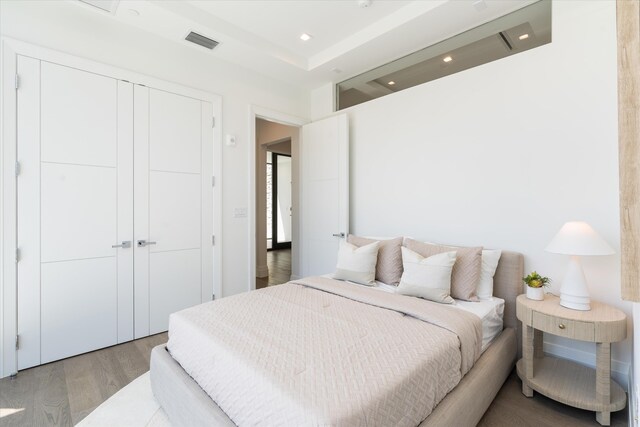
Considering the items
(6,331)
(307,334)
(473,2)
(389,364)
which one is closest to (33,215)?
(6,331)

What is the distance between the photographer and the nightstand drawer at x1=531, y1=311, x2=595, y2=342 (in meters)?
1.84

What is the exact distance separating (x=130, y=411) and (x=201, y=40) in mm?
3153

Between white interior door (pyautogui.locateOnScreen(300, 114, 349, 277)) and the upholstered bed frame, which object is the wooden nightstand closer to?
the upholstered bed frame

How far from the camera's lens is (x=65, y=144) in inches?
100

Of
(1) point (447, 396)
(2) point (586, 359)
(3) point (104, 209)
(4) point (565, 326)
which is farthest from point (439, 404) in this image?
(3) point (104, 209)

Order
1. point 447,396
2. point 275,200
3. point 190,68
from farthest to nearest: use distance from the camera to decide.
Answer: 1. point 275,200
2. point 190,68
3. point 447,396

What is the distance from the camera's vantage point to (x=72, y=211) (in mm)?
2588

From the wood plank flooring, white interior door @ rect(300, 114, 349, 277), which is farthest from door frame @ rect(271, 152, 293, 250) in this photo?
the wood plank flooring

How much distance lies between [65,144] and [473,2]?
140 inches

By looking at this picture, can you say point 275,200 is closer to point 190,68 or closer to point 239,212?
point 239,212

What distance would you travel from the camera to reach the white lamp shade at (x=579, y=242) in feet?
6.40

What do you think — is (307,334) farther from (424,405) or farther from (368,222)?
(368,222)

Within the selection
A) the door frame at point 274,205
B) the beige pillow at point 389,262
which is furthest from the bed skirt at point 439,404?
the door frame at point 274,205

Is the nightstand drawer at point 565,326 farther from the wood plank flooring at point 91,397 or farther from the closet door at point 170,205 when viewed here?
the closet door at point 170,205
